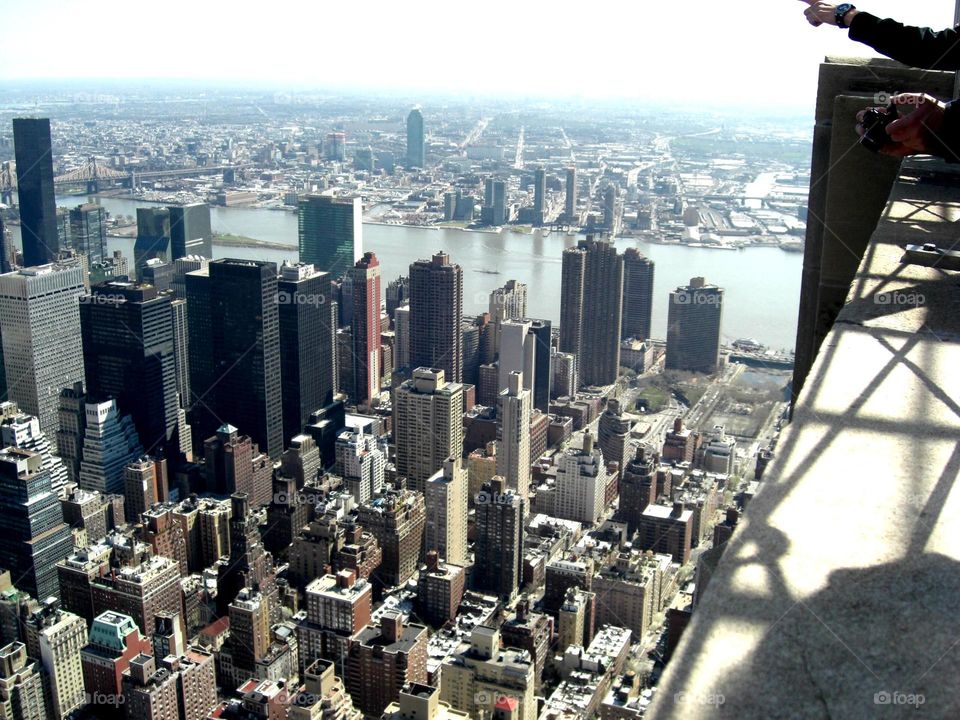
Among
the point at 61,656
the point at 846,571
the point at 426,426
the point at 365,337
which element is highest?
the point at 846,571

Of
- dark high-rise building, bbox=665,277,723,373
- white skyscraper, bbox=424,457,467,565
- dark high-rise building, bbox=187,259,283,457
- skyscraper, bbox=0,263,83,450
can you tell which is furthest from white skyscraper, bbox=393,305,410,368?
white skyscraper, bbox=424,457,467,565

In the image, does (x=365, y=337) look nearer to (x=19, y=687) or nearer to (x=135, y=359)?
(x=135, y=359)

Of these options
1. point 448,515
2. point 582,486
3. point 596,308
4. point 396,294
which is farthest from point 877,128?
point 396,294

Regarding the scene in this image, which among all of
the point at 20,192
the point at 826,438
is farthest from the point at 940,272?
the point at 20,192

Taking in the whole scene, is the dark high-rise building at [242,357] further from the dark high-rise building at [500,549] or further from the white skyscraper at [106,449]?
the dark high-rise building at [500,549]

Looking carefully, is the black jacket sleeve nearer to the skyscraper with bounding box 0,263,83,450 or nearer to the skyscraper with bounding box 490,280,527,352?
the skyscraper with bounding box 0,263,83,450

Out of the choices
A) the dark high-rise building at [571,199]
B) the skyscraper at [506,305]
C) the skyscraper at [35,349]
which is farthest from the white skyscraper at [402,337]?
the dark high-rise building at [571,199]
